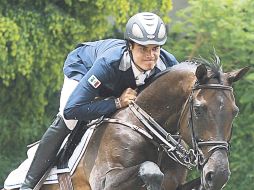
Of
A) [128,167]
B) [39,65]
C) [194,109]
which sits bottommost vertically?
[39,65]

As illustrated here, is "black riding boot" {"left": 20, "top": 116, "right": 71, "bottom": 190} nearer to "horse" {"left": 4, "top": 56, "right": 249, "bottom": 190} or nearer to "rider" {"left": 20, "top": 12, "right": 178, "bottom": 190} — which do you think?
"rider" {"left": 20, "top": 12, "right": 178, "bottom": 190}

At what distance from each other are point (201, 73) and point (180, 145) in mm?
662

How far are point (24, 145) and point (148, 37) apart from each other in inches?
285

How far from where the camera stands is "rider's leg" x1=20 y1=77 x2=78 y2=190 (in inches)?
355

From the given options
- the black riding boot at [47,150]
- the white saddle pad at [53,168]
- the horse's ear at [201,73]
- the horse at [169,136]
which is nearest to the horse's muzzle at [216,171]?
the horse at [169,136]

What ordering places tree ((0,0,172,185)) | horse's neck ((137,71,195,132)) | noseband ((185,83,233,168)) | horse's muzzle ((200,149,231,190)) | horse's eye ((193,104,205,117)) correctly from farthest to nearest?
tree ((0,0,172,185)), horse's neck ((137,71,195,132)), horse's eye ((193,104,205,117)), noseband ((185,83,233,168)), horse's muzzle ((200,149,231,190))

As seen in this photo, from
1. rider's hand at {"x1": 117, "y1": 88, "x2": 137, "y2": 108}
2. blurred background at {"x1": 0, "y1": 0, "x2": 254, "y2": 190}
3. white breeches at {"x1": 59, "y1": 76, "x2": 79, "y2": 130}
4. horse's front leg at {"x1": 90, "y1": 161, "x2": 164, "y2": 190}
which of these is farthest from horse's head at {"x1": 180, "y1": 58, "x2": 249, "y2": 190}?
blurred background at {"x1": 0, "y1": 0, "x2": 254, "y2": 190}

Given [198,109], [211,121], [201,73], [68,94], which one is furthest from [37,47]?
[211,121]

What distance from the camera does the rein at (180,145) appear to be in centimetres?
792

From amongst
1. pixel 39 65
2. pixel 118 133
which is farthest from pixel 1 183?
pixel 118 133

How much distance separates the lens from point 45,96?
1523cm

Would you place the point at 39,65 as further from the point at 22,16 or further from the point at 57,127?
the point at 57,127

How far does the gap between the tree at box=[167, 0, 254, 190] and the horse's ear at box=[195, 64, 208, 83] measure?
6113 mm

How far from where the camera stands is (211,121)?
25.8 feet
